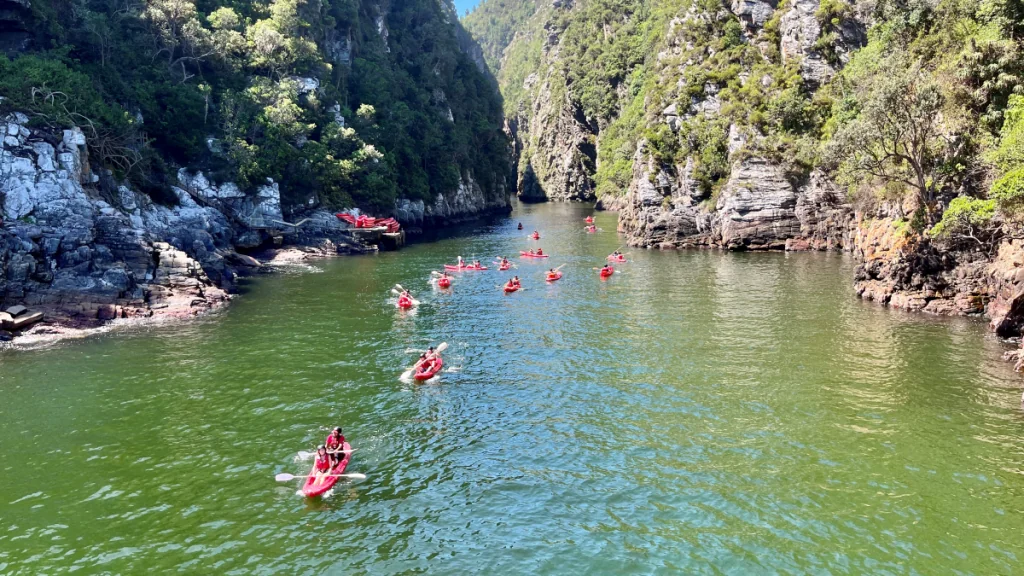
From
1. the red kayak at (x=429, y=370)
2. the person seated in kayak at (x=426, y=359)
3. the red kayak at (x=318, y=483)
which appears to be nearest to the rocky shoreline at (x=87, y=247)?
the person seated in kayak at (x=426, y=359)

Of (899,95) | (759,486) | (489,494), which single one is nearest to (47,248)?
(489,494)

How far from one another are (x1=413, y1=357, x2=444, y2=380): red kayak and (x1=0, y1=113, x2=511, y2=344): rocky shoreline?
19.9 meters

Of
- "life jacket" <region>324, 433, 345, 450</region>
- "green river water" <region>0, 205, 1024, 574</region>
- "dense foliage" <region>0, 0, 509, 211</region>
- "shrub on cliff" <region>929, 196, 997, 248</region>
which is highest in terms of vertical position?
"dense foliage" <region>0, 0, 509, 211</region>

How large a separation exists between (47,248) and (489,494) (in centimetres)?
3463

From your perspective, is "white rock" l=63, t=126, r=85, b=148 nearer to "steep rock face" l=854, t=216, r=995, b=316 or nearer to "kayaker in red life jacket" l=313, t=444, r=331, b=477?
"kayaker in red life jacket" l=313, t=444, r=331, b=477

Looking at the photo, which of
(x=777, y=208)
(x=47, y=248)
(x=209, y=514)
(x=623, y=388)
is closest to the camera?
(x=209, y=514)

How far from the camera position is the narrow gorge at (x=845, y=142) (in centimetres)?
3481

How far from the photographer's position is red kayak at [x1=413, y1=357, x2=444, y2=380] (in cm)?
2739

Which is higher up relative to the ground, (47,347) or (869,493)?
(47,347)

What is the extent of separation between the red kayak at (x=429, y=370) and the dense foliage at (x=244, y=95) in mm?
34660

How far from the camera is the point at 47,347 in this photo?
108 feet

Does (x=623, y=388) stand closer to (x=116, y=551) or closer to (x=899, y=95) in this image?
(x=116, y=551)

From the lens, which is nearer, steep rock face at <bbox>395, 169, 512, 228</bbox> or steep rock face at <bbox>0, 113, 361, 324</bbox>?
steep rock face at <bbox>0, 113, 361, 324</bbox>

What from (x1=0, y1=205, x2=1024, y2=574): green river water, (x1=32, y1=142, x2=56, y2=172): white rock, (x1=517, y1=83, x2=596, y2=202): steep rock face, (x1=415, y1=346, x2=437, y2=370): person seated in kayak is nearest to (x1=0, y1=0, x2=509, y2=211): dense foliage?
(x1=32, y1=142, x2=56, y2=172): white rock
